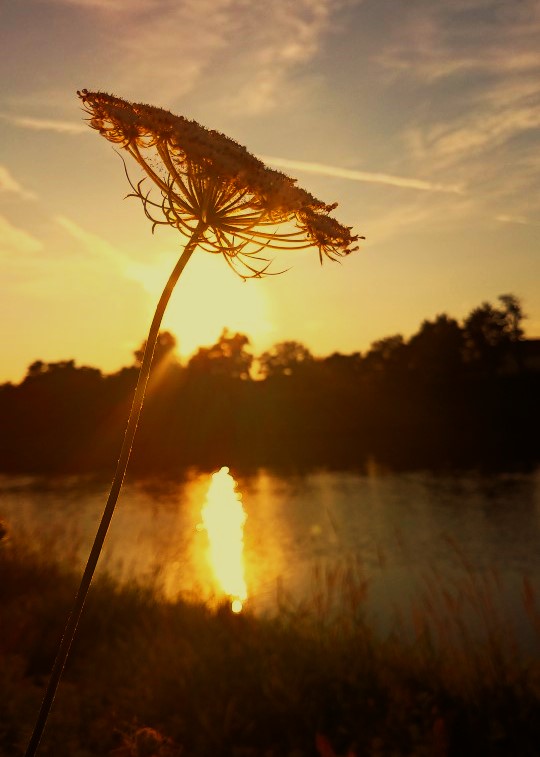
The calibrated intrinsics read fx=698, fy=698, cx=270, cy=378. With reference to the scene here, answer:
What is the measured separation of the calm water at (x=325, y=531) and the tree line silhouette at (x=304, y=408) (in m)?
9.03

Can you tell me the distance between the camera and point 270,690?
6895 mm

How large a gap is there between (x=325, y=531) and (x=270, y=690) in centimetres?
1971

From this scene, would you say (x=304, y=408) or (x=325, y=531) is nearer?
(x=325, y=531)

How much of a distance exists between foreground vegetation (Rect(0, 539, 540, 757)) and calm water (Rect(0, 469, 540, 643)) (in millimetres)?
1205

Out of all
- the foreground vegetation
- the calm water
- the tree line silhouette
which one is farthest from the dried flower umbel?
the tree line silhouette

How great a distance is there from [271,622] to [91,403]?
60.2m

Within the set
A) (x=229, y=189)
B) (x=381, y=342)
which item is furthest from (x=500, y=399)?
(x=229, y=189)

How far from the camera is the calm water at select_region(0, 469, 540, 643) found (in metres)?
16.1

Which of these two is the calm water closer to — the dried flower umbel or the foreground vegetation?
the foreground vegetation

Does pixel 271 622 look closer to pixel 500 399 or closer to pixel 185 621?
pixel 185 621

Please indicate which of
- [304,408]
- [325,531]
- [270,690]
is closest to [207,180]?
[270,690]

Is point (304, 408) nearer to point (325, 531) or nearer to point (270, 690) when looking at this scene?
point (325, 531)

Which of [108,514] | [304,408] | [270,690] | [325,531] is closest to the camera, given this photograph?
[108,514]

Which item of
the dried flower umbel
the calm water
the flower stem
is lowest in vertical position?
the calm water
